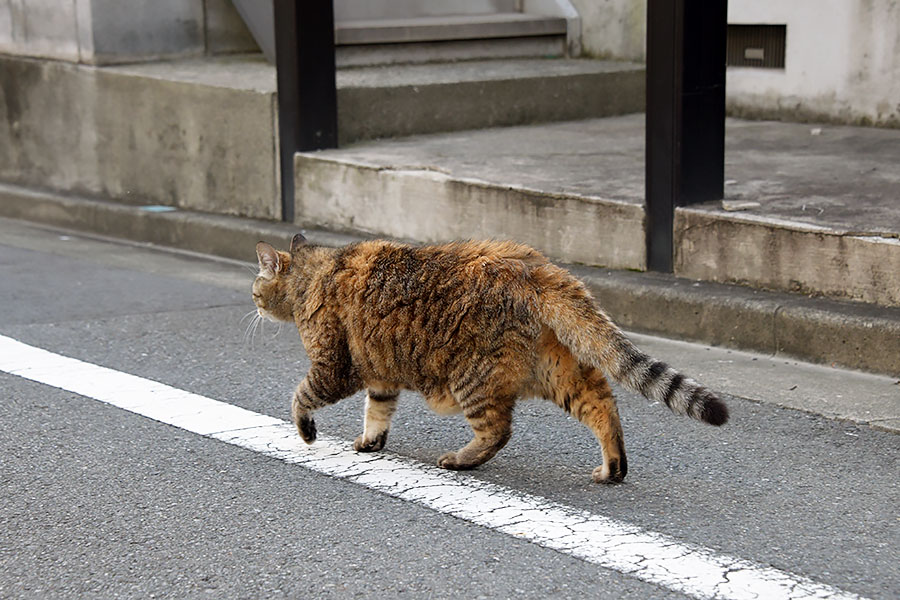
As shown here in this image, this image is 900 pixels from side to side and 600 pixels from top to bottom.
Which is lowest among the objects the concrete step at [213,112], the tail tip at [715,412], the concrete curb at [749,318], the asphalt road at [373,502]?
the asphalt road at [373,502]

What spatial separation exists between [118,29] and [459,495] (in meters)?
7.88

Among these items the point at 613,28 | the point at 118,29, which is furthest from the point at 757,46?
the point at 118,29

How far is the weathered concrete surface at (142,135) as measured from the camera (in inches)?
409

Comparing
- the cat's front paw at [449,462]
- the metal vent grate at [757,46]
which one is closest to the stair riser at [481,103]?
the metal vent grate at [757,46]

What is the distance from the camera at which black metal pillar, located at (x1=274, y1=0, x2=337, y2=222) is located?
981cm

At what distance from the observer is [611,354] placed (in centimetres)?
479

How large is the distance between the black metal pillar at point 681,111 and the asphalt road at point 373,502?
1.72 m

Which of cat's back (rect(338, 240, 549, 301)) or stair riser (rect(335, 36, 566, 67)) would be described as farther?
stair riser (rect(335, 36, 566, 67))

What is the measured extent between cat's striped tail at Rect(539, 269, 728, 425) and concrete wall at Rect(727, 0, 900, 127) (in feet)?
21.2

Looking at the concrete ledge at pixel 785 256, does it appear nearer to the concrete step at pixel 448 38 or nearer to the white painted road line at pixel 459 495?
the white painted road line at pixel 459 495

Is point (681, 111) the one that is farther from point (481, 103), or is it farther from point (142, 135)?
point (142, 135)

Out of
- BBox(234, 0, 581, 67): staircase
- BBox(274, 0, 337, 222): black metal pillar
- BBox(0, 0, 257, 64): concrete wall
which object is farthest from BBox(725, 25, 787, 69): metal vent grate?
BBox(0, 0, 257, 64): concrete wall

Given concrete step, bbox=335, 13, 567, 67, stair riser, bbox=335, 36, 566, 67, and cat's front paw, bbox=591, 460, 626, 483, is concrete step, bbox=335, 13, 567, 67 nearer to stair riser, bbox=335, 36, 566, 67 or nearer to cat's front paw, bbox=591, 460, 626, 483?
stair riser, bbox=335, 36, 566, 67

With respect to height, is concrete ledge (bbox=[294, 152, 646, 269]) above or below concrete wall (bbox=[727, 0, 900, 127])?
below
